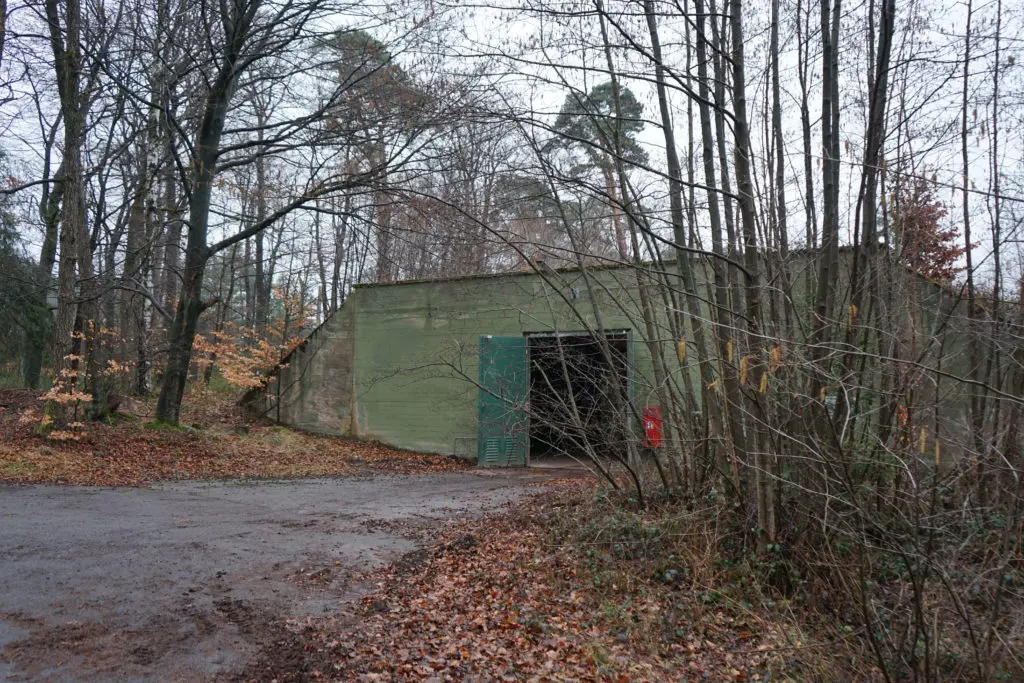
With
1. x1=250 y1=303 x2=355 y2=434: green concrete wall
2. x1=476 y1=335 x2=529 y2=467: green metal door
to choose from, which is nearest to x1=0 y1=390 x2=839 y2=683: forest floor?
x1=476 y1=335 x2=529 y2=467: green metal door

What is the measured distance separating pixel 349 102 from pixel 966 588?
1285 centimetres

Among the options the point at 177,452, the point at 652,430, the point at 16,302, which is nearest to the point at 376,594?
the point at 652,430

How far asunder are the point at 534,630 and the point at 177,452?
10.5m

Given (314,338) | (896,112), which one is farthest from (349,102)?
(896,112)

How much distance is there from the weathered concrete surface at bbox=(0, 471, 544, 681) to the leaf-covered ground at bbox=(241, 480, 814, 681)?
41 cm

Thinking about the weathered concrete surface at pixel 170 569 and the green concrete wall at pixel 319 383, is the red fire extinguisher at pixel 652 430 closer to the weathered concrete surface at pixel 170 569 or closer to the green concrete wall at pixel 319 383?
the weathered concrete surface at pixel 170 569

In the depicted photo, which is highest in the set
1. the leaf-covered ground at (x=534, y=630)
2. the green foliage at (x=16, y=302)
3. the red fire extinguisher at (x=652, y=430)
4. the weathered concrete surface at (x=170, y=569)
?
the green foliage at (x=16, y=302)

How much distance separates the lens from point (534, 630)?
17.5 ft

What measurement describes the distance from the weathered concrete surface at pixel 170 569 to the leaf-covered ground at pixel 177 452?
1.50 metres

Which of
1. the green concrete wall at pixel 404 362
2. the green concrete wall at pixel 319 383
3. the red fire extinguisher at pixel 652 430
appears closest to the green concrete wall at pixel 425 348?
the green concrete wall at pixel 404 362

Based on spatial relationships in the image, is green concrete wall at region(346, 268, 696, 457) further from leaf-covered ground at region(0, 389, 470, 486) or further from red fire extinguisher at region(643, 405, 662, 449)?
red fire extinguisher at region(643, 405, 662, 449)

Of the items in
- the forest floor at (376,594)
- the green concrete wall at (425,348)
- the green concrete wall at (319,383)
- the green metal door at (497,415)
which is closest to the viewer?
the forest floor at (376,594)

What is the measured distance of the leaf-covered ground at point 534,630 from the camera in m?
4.57

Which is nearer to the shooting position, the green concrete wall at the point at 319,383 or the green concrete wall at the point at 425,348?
the green concrete wall at the point at 425,348
